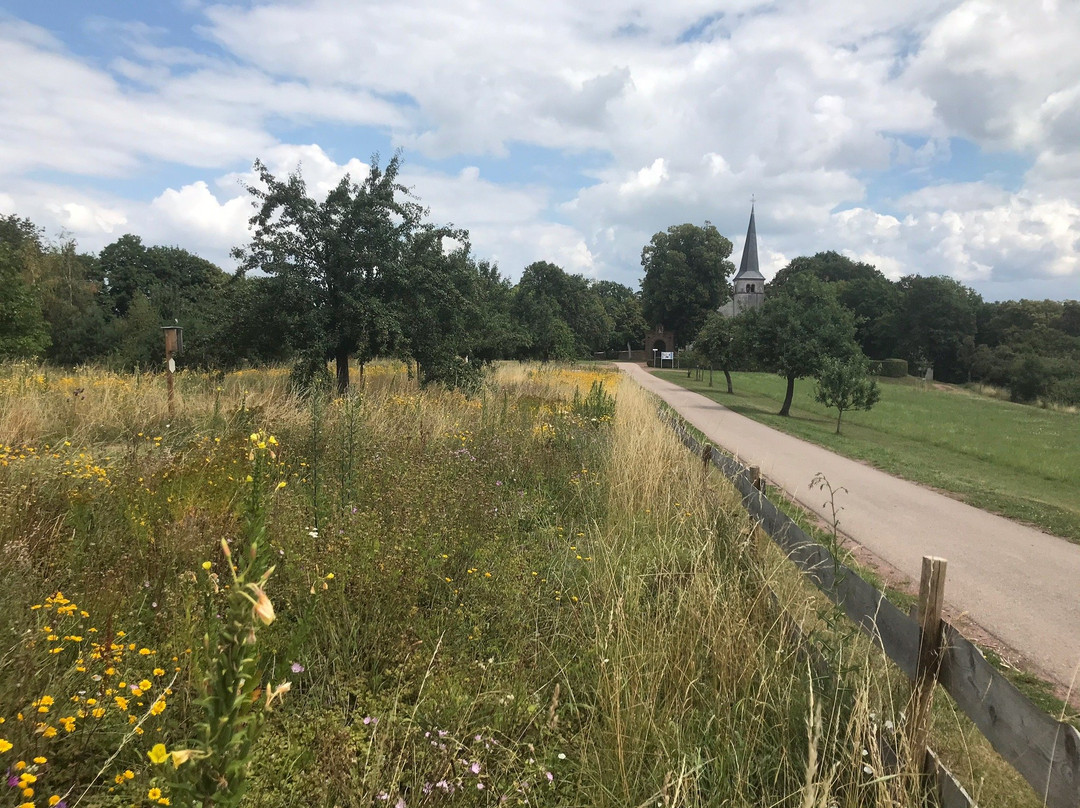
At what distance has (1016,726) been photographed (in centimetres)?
209

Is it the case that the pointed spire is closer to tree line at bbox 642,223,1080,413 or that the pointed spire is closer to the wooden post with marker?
tree line at bbox 642,223,1080,413

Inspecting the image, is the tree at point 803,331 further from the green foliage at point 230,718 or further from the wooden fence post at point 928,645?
the green foliage at point 230,718

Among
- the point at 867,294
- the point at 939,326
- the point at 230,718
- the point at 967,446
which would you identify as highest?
the point at 867,294

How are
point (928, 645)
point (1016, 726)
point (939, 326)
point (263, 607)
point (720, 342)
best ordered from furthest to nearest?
point (939, 326), point (720, 342), point (928, 645), point (1016, 726), point (263, 607)

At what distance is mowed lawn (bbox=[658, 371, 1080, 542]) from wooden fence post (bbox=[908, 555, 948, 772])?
7007mm

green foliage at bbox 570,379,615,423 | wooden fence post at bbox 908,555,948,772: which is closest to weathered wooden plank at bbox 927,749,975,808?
wooden fence post at bbox 908,555,948,772

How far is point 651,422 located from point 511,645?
21.9 feet

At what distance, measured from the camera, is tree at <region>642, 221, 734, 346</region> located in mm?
74062

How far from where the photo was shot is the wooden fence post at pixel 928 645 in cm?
254

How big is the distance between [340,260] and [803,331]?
16.4 m

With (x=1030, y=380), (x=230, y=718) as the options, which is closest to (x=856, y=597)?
(x=230, y=718)

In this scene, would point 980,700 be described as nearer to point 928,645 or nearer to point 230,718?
point 928,645

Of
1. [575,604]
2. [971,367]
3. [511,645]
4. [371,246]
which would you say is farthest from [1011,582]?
[971,367]

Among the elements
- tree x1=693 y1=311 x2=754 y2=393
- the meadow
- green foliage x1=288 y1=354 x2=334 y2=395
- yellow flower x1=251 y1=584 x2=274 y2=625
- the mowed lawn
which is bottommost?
the mowed lawn
